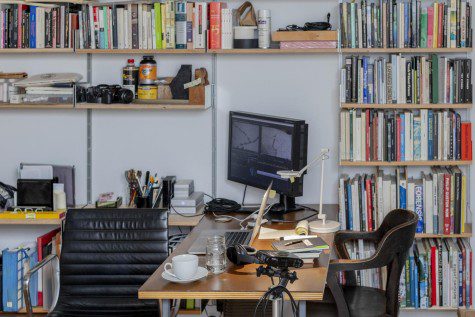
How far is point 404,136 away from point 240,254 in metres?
1.78

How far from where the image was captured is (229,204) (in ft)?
15.4

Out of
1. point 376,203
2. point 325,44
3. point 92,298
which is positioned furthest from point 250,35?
point 92,298

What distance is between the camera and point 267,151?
4.48 meters

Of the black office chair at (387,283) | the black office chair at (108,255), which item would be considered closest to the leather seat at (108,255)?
the black office chair at (108,255)

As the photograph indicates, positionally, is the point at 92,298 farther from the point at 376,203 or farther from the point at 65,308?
the point at 376,203

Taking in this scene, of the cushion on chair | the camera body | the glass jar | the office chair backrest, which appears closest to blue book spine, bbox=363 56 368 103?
the office chair backrest

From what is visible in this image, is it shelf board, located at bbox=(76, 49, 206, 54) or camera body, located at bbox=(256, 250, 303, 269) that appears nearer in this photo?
camera body, located at bbox=(256, 250, 303, 269)

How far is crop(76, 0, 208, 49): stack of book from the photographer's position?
15.5 ft

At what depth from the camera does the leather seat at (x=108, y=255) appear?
149 inches

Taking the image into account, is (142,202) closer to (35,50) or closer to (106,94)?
(106,94)

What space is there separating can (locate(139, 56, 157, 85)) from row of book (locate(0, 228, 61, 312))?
1.04 meters

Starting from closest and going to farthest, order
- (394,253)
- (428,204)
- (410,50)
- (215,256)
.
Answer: (215,256)
(394,253)
(410,50)
(428,204)

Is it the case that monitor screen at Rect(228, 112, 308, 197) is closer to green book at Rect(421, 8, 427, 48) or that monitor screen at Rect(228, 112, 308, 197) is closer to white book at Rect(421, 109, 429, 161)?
white book at Rect(421, 109, 429, 161)

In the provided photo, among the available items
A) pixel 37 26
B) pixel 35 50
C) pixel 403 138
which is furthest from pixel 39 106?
pixel 403 138
